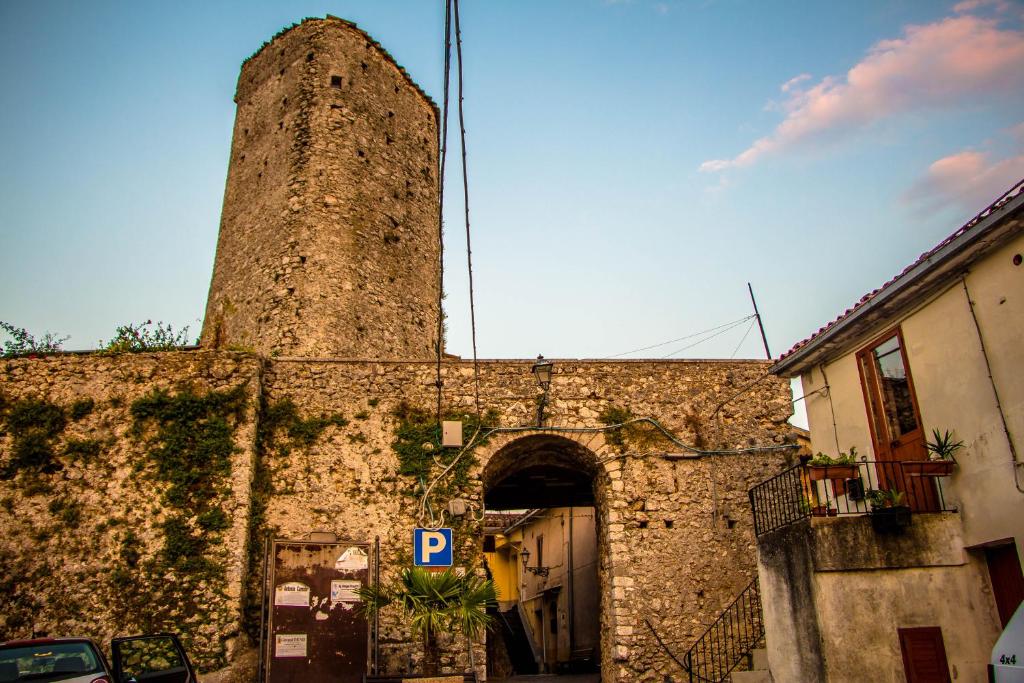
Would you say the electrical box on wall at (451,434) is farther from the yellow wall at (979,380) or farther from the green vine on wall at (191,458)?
the yellow wall at (979,380)

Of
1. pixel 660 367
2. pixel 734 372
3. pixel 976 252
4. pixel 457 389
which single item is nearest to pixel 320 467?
pixel 457 389

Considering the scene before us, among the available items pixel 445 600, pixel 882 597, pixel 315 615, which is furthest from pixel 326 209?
pixel 882 597

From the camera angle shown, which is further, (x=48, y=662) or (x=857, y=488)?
(x=857, y=488)

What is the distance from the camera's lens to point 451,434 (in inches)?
495

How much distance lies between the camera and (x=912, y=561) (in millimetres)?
9016

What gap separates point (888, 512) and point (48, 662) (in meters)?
8.90

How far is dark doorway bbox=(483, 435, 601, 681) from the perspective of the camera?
14.2m

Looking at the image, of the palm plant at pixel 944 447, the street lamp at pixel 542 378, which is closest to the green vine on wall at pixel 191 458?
the street lamp at pixel 542 378

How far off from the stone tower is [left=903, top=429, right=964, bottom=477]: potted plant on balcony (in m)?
10.6

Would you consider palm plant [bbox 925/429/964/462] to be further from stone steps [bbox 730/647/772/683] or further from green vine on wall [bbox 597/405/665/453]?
green vine on wall [bbox 597/405/665/453]

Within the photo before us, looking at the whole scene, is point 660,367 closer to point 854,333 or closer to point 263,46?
point 854,333

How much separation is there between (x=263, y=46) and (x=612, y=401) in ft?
42.2

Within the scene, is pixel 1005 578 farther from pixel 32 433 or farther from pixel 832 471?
pixel 32 433

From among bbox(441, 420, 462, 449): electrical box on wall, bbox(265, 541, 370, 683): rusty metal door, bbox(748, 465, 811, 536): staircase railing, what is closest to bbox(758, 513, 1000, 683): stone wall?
bbox(748, 465, 811, 536): staircase railing
